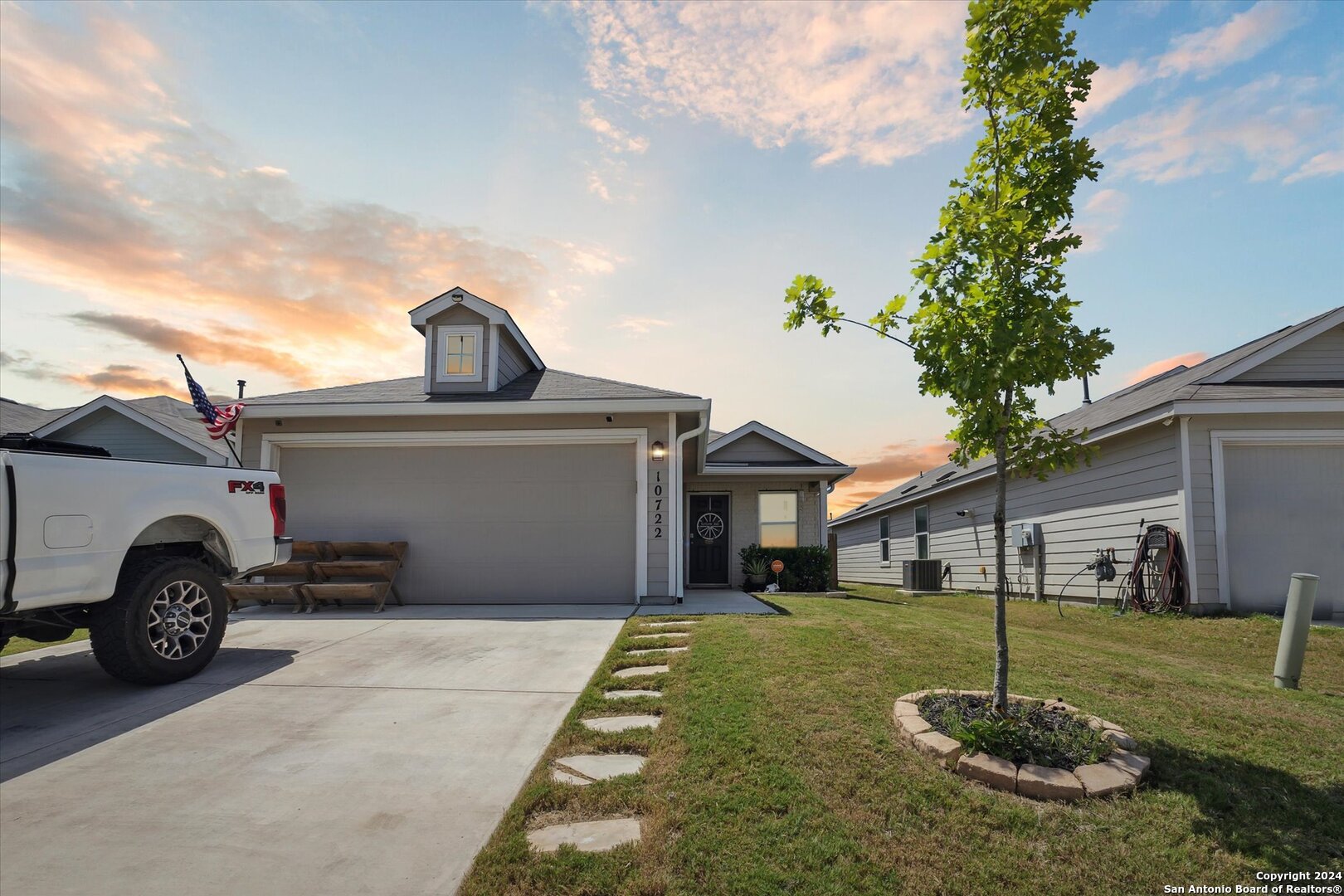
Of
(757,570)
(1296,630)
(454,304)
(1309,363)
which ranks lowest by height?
(757,570)

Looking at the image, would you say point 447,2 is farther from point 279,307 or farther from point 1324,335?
point 1324,335

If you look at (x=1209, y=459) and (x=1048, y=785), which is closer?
(x=1048, y=785)

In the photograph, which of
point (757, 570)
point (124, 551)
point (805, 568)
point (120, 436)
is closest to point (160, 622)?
point (124, 551)

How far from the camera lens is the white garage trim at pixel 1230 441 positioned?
8.63m

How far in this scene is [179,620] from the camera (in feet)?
15.0

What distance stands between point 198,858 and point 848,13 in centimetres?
765

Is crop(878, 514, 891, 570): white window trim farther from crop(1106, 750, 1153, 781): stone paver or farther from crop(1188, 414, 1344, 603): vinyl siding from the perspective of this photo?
crop(1106, 750, 1153, 781): stone paver

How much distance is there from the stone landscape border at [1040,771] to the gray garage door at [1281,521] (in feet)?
25.4

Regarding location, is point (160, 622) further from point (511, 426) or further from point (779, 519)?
point (779, 519)

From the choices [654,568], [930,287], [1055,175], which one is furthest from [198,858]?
[654,568]

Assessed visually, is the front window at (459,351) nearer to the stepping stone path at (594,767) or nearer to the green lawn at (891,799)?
the green lawn at (891,799)

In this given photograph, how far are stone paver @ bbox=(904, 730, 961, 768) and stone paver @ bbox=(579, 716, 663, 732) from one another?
1425 mm

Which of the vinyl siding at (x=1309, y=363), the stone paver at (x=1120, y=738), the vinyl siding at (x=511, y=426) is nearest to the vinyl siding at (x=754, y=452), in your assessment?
the vinyl siding at (x=511, y=426)

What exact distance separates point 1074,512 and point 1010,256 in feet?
33.2
